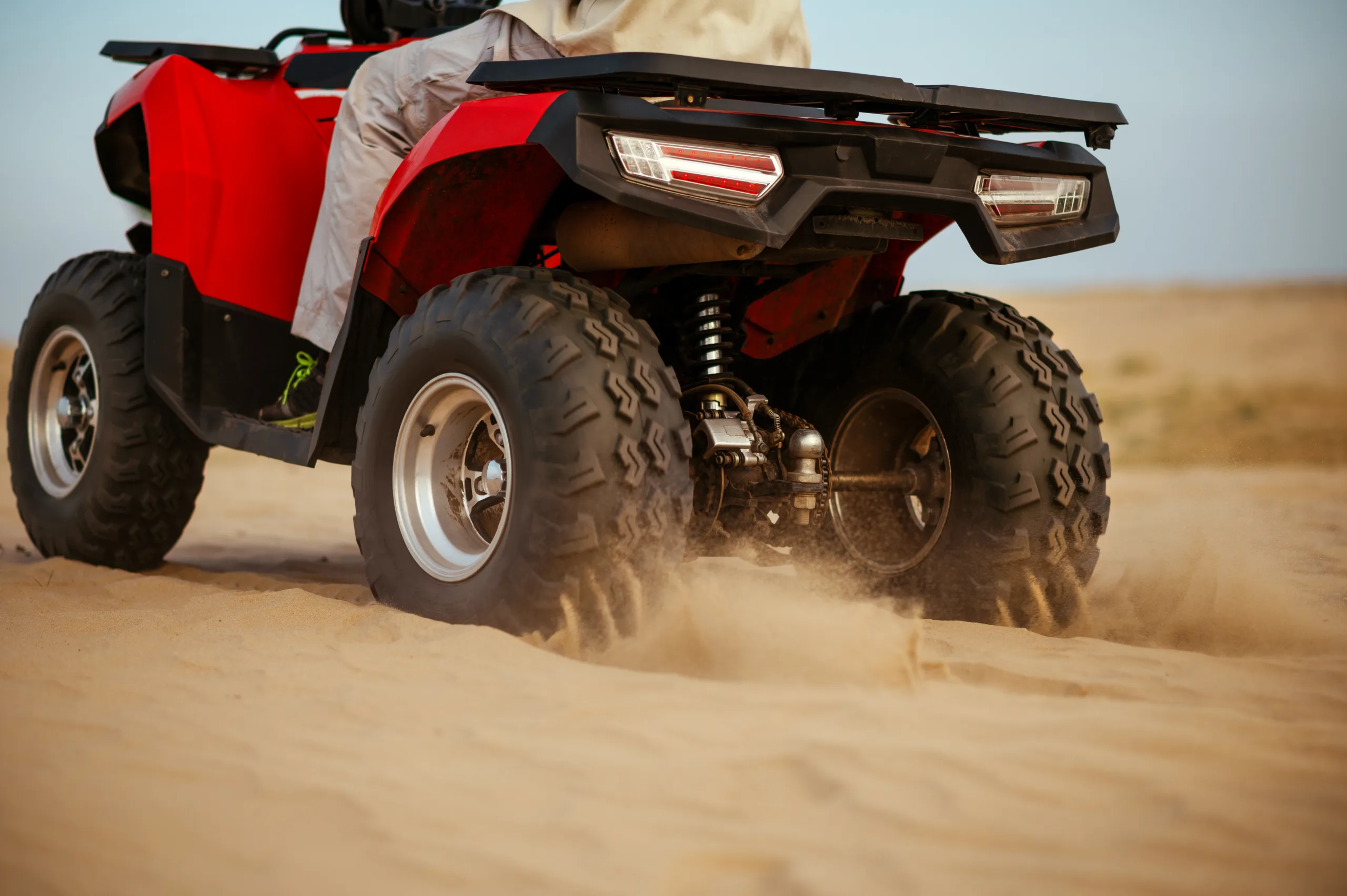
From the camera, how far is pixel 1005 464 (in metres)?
3.66

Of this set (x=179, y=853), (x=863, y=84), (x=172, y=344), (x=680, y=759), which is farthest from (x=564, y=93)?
(x=172, y=344)

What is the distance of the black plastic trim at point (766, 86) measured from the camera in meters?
2.79

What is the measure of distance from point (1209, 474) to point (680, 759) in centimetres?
1041

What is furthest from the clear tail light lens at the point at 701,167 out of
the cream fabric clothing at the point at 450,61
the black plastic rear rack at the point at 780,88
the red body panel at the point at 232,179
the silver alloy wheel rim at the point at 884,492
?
the red body panel at the point at 232,179

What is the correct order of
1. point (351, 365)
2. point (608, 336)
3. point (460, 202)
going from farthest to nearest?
1. point (351, 365)
2. point (460, 202)
3. point (608, 336)

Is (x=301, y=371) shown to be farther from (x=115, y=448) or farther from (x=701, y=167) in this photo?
(x=701, y=167)

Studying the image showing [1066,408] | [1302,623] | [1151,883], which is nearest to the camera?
[1151,883]

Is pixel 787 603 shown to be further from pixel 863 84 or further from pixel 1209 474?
pixel 1209 474

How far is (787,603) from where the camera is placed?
10.3ft

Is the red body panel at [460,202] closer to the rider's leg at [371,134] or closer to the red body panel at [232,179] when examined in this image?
the rider's leg at [371,134]

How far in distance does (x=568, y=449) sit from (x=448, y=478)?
717 millimetres

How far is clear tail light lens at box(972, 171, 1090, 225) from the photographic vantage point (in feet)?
11.0

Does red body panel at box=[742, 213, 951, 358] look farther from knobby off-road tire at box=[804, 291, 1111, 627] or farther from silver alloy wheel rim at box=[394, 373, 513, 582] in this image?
silver alloy wheel rim at box=[394, 373, 513, 582]

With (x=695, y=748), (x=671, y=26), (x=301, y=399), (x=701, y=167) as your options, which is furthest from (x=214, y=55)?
(x=695, y=748)
